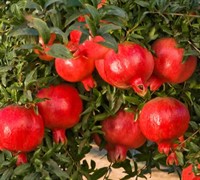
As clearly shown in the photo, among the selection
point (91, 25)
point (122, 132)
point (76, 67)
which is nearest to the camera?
point (91, 25)

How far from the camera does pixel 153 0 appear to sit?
0.82 metres

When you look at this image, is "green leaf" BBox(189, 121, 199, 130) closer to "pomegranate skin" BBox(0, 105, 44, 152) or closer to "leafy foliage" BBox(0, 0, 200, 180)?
"leafy foliage" BBox(0, 0, 200, 180)

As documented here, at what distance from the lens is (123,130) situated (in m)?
0.92

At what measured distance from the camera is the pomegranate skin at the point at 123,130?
0.92m

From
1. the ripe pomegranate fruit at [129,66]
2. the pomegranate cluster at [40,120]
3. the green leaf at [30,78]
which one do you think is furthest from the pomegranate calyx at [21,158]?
the ripe pomegranate fruit at [129,66]

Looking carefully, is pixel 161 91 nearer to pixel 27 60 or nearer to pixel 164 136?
pixel 164 136

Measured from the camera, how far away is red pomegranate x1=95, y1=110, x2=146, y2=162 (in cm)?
92

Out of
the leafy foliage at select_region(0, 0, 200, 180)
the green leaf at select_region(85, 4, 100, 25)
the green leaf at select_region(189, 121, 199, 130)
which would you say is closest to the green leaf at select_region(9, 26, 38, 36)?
the leafy foliage at select_region(0, 0, 200, 180)

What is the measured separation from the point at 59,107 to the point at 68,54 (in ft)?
0.59

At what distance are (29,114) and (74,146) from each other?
18 cm

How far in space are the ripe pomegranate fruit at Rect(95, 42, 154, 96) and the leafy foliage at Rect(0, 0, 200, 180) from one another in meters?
0.03

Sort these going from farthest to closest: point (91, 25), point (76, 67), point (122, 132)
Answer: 1. point (122, 132)
2. point (76, 67)
3. point (91, 25)

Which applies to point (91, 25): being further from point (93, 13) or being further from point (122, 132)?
point (122, 132)

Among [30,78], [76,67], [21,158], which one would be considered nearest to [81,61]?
[76,67]
